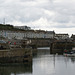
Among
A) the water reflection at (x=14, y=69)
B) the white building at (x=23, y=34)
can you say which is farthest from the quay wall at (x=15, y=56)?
the white building at (x=23, y=34)

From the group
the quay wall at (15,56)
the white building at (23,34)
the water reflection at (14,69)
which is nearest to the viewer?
the water reflection at (14,69)

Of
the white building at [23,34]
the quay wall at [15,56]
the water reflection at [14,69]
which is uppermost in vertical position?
the white building at [23,34]

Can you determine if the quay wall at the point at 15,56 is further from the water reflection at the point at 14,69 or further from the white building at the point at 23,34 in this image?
the white building at the point at 23,34

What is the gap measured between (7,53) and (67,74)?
1006cm

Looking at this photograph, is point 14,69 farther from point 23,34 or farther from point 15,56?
point 23,34

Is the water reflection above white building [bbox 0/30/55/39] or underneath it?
underneath

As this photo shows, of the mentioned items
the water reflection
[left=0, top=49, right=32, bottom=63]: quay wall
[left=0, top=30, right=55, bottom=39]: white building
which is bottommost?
the water reflection

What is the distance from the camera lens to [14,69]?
3391 cm

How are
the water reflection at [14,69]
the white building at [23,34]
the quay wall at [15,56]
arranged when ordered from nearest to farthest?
Answer: 1. the water reflection at [14,69]
2. the quay wall at [15,56]
3. the white building at [23,34]

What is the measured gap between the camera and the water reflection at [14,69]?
106ft

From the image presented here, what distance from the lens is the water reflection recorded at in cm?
3244

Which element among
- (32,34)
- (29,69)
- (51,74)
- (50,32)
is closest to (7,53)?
(29,69)

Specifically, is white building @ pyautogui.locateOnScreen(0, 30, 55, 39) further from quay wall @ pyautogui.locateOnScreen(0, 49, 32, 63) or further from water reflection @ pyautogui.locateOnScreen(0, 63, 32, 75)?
water reflection @ pyautogui.locateOnScreen(0, 63, 32, 75)

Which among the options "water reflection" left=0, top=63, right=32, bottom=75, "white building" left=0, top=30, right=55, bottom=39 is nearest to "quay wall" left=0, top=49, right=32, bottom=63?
"water reflection" left=0, top=63, right=32, bottom=75
